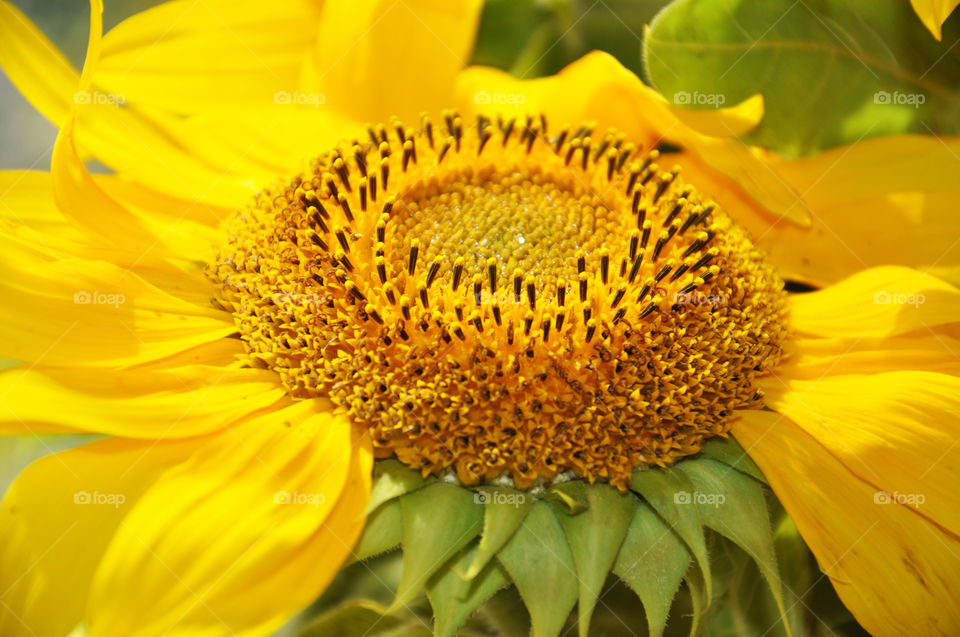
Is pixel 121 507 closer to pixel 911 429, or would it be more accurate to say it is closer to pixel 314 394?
pixel 314 394

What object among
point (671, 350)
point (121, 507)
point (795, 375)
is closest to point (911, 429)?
point (795, 375)

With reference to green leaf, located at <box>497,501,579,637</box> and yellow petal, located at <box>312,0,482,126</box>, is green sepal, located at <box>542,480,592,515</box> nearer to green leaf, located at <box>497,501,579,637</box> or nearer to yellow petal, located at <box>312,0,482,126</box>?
green leaf, located at <box>497,501,579,637</box>

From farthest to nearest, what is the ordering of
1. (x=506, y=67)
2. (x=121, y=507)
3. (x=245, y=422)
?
(x=506, y=67)
(x=245, y=422)
(x=121, y=507)

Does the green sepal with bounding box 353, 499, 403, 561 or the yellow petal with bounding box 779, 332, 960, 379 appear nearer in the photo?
the green sepal with bounding box 353, 499, 403, 561

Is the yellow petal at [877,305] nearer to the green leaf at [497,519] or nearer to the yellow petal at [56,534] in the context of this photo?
the green leaf at [497,519]

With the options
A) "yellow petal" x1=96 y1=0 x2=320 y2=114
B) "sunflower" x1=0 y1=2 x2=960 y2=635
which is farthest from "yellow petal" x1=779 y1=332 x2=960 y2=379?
"yellow petal" x1=96 y1=0 x2=320 y2=114

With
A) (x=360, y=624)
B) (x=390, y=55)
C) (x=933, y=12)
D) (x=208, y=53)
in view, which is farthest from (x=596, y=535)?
(x=208, y=53)
